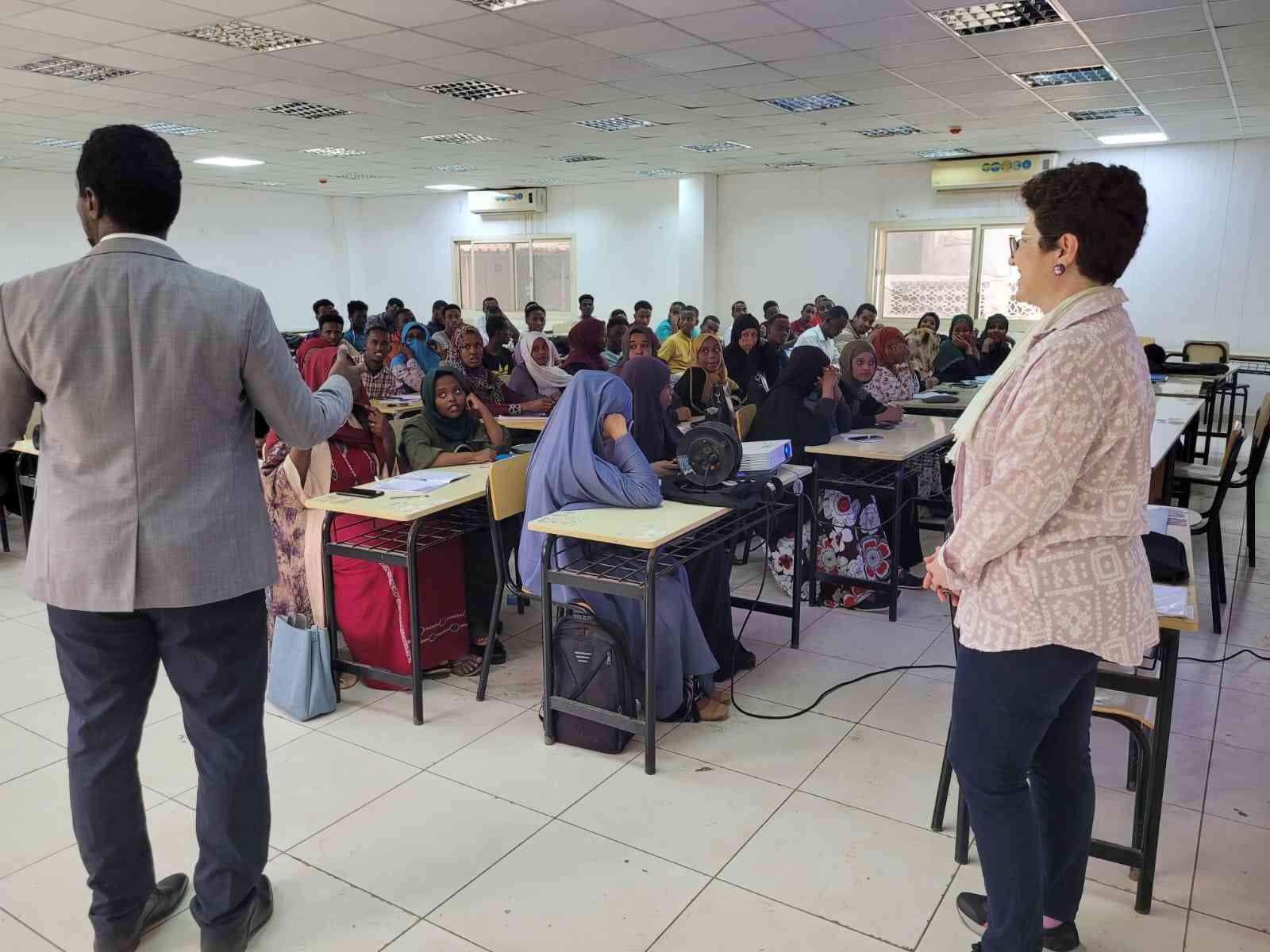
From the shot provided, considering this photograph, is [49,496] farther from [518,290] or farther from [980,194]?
[518,290]

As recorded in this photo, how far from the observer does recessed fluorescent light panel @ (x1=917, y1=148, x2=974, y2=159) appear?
10.6m

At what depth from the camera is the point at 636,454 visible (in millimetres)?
2879

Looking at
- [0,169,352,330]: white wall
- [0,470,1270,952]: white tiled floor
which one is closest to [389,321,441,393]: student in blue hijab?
[0,470,1270,952]: white tiled floor

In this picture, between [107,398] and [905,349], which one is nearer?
[107,398]

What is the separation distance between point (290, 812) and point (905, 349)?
422 cm

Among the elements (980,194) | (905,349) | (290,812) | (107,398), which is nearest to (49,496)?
(107,398)

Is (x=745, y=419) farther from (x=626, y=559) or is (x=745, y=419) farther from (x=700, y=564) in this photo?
(x=626, y=559)

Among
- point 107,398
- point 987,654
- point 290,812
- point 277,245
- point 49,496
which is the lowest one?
point 290,812

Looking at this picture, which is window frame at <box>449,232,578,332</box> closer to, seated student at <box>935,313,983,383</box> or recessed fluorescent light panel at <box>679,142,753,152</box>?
recessed fluorescent light panel at <box>679,142,753,152</box>

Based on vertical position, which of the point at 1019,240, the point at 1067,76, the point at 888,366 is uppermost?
the point at 1067,76

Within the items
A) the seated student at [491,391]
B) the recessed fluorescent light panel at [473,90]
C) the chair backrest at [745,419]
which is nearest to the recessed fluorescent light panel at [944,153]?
the recessed fluorescent light panel at [473,90]

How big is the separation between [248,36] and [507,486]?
4.52 meters

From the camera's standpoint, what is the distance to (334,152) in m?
10.7

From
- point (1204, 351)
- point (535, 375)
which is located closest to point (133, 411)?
point (535, 375)
